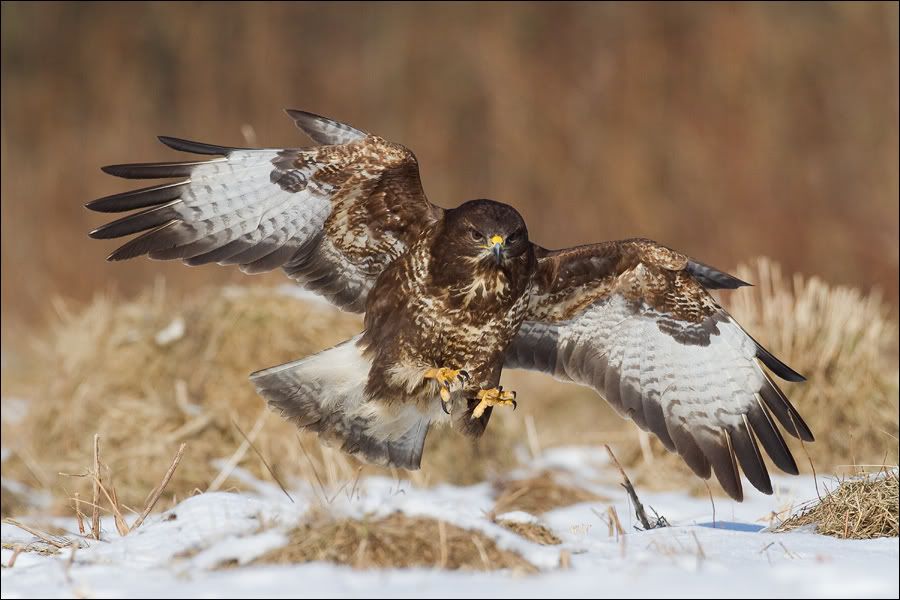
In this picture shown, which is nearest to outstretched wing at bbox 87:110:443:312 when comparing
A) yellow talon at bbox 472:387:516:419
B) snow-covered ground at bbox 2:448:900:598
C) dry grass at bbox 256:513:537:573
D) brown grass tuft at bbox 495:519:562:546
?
yellow talon at bbox 472:387:516:419

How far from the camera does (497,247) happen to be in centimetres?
541

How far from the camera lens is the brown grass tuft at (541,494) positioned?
733 cm

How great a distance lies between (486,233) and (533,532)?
1.62 meters

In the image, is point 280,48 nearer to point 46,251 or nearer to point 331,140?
point 46,251

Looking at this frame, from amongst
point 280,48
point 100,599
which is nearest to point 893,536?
point 100,599

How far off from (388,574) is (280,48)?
489 inches

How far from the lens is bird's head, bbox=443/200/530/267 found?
545cm

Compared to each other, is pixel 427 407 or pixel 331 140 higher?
pixel 331 140

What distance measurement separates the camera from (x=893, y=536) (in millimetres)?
4465

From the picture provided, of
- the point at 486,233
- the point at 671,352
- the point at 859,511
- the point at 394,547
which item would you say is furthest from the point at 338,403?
the point at 859,511

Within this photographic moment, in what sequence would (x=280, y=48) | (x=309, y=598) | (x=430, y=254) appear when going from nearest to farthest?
(x=309, y=598), (x=430, y=254), (x=280, y=48)

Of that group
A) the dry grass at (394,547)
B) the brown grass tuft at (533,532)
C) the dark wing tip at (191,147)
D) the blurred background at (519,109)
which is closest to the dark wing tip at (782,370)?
the brown grass tuft at (533,532)

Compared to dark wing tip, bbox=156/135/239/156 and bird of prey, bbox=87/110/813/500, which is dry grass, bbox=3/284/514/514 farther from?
dark wing tip, bbox=156/135/239/156

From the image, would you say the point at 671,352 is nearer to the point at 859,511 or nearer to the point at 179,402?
the point at 859,511
